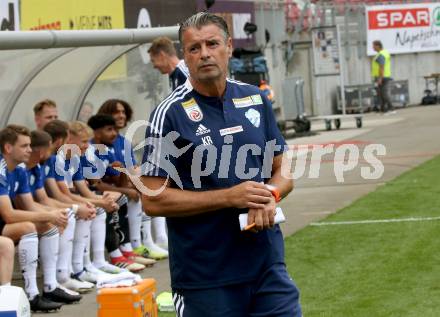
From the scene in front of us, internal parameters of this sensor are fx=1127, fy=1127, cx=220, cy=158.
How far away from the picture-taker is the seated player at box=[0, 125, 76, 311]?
31.6 ft

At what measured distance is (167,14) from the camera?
23.1m

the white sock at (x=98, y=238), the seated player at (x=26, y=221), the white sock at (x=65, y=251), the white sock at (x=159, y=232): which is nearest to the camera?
the seated player at (x=26, y=221)

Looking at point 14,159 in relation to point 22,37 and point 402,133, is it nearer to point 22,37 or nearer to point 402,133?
point 22,37

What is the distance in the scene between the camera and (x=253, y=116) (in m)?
5.29

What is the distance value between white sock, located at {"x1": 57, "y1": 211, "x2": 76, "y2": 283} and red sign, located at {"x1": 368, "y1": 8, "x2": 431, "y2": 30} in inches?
1123

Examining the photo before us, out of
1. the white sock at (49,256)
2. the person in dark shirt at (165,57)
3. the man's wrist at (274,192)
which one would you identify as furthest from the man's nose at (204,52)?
the person in dark shirt at (165,57)

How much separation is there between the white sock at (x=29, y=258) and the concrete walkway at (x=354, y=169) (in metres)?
0.35

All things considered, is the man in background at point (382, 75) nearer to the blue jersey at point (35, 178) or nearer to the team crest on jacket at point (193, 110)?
the blue jersey at point (35, 178)

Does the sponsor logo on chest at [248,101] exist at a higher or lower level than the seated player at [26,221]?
higher

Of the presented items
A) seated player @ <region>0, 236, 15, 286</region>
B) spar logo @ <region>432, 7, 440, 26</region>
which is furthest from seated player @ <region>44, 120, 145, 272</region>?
spar logo @ <region>432, 7, 440, 26</region>

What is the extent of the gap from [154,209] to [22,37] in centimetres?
556

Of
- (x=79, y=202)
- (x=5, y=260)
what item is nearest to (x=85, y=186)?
(x=79, y=202)

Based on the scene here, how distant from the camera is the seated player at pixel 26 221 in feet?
31.6

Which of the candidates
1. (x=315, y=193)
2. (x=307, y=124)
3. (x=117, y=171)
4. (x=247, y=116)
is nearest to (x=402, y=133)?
(x=307, y=124)
